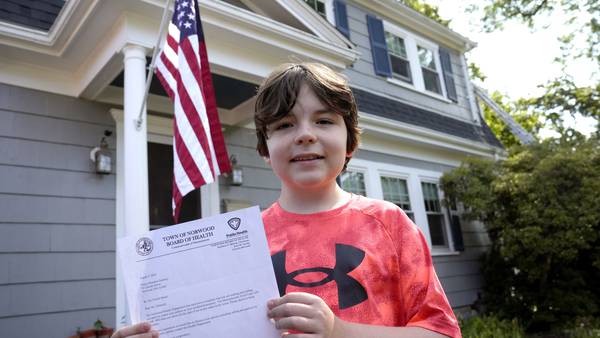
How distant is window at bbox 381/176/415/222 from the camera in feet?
26.9

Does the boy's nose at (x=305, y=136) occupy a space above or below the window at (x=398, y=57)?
below

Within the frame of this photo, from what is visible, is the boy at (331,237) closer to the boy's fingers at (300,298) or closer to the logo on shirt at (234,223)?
the boy's fingers at (300,298)

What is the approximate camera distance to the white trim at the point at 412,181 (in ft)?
25.7

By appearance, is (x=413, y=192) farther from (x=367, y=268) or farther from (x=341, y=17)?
(x=367, y=268)

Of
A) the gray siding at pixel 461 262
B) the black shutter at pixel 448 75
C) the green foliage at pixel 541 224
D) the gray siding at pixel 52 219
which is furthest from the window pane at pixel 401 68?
the gray siding at pixel 52 219

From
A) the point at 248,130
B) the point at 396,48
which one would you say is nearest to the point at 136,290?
the point at 248,130

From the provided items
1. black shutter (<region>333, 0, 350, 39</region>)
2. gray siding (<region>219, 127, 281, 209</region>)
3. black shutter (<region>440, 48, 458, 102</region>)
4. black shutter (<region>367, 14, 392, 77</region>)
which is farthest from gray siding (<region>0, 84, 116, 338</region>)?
black shutter (<region>440, 48, 458, 102</region>)

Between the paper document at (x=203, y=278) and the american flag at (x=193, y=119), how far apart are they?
2.09m

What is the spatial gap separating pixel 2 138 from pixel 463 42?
33.0 ft

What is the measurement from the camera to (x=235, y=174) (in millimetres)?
5828

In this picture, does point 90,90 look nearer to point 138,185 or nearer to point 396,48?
point 138,185

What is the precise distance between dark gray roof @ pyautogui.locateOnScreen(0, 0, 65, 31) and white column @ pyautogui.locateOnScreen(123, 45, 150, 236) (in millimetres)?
1368

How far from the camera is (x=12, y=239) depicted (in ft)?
13.5

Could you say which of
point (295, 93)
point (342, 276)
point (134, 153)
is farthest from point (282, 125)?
point (134, 153)
